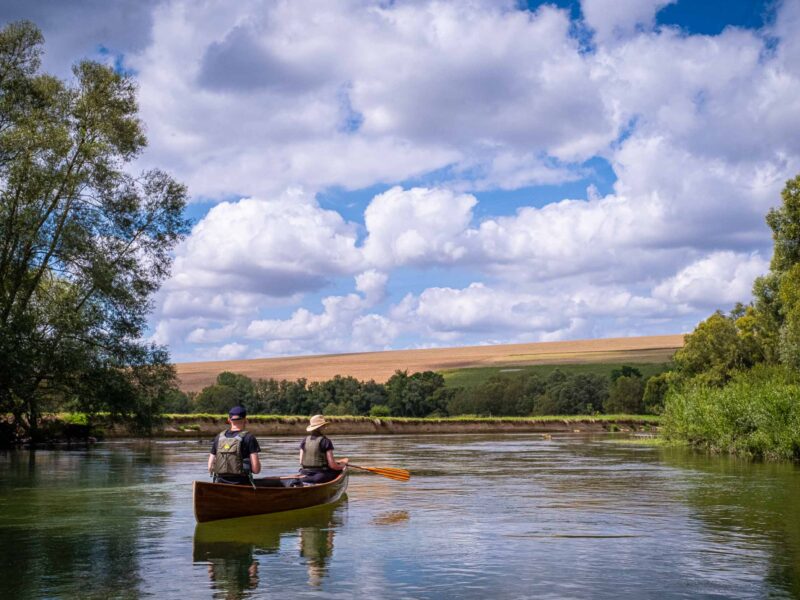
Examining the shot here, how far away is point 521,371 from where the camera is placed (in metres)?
137

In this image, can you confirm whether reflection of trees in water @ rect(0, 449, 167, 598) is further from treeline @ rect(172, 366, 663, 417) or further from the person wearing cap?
treeline @ rect(172, 366, 663, 417)

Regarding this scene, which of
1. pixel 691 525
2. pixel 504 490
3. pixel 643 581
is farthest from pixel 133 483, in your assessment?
pixel 643 581

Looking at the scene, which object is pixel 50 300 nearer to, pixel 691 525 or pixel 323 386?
pixel 691 525

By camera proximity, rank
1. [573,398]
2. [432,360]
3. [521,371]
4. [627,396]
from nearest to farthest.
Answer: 1. [627,396]
2. [573,398]
3. [521,371]
4. [432,360]

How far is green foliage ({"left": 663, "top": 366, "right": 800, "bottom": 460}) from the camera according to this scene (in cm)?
3109

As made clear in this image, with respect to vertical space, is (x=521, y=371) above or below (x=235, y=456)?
above

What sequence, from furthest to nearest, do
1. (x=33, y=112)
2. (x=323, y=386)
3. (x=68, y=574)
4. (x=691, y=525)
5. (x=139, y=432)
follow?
(x=323, y=386)
(x=139, y=432)
(x=33, y=112)
(x=691, y=525)
(x=68, y=574)

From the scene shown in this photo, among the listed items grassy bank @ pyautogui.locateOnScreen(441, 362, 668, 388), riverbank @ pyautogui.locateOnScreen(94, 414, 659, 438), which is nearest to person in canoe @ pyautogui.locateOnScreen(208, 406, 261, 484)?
riverbank @ pyautogui.locateOnScreen(94, 414, 659, 438)

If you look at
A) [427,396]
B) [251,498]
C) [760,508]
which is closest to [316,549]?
[251,498]

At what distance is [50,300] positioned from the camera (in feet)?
123

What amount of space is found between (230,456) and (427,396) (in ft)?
316

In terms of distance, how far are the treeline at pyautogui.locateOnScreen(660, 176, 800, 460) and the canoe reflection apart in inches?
769

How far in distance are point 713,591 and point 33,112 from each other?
3393 centimetres

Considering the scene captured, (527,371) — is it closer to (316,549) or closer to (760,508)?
(760,508)
